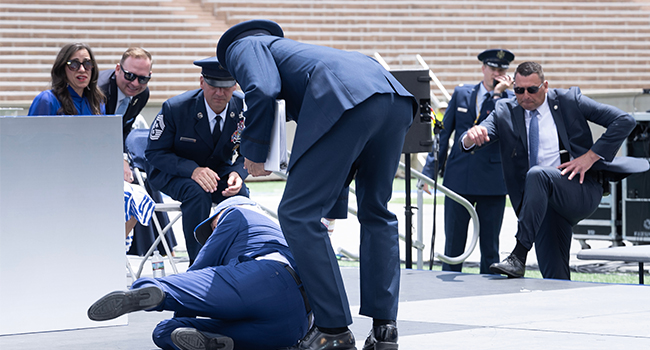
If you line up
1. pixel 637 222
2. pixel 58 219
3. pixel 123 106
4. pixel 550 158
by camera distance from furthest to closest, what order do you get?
1. pixel 637 222
2. pixel 123 106
3. pixel 550 158
4. pixel 58 219

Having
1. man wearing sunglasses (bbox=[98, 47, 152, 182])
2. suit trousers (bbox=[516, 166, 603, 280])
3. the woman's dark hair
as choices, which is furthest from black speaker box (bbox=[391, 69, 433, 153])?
the woman's dark hair

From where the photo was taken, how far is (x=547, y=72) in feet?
61.8

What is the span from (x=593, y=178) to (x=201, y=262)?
275 centimetres

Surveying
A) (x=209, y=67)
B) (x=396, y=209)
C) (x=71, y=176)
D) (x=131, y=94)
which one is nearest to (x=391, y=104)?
(x=71, y=176)

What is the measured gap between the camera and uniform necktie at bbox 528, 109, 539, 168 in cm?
512

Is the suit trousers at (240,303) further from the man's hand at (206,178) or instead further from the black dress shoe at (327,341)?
the man's hand at (206,178)

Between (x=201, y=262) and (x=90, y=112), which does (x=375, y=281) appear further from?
Answer: (x=90, y=112)

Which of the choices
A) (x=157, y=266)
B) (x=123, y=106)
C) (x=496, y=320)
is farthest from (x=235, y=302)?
(x=123, y=106)

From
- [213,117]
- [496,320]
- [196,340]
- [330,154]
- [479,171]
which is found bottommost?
[496,320]

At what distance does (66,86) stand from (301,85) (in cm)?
213

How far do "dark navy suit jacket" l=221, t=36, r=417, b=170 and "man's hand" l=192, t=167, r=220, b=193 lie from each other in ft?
5.47

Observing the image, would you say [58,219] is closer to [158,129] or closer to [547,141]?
[158,129]

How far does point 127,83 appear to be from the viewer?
17.3ft

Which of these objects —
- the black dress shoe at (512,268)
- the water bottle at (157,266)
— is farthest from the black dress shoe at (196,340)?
the black dress shoe at (512,268)
